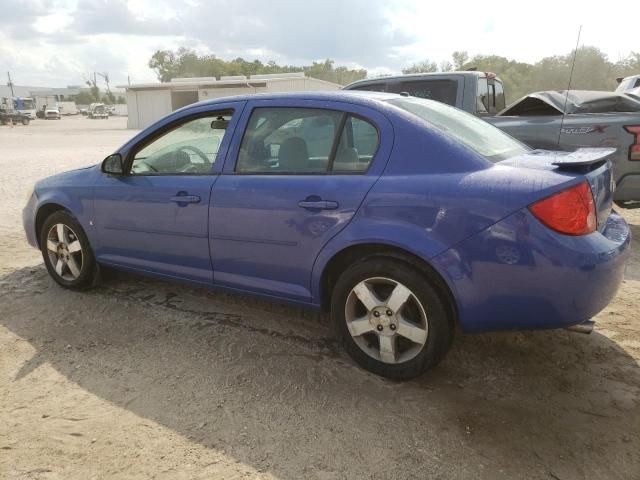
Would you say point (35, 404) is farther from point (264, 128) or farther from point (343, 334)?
point (264, 128)

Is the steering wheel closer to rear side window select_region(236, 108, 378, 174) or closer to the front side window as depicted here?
the front side window

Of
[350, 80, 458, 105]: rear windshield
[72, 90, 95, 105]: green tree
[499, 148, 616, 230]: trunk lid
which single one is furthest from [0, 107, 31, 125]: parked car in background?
[72, 90, 95, 105]: green tree

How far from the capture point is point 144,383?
3.04 m

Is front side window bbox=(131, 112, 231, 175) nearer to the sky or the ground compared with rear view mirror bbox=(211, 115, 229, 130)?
nearer to the ground

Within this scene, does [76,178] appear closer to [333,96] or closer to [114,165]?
[114,165]

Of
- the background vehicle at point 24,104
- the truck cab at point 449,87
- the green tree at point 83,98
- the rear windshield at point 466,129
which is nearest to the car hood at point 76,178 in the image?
the rear windshield at point 466,129

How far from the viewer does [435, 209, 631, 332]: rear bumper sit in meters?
2.47

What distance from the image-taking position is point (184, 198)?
3539 millimetres

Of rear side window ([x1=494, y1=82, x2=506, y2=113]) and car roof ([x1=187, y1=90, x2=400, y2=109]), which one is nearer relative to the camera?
car roof ([x1=187, y1=90, x2=400, y2=109])

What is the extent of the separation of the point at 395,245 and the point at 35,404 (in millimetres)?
2137

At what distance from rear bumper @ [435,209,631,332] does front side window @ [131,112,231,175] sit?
1.81 metres

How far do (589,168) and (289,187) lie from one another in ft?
5.36

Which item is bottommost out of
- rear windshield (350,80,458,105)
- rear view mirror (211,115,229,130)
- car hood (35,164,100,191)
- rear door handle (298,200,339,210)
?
car hood (35,164,100,191)

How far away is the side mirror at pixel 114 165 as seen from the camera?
3.98 metres
